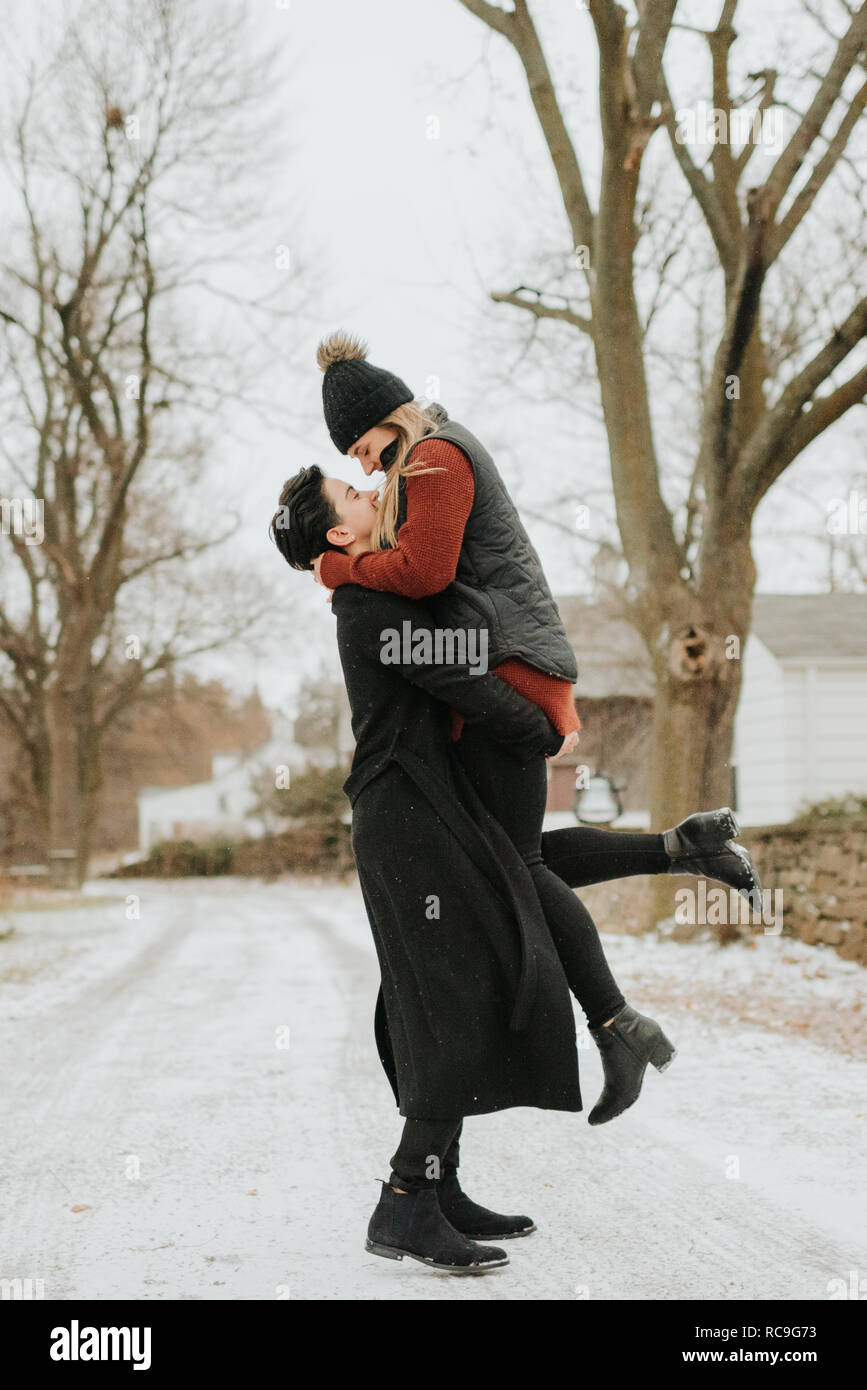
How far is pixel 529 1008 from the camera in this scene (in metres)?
3.01

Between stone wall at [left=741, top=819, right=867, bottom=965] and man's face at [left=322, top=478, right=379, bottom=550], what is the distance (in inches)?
274

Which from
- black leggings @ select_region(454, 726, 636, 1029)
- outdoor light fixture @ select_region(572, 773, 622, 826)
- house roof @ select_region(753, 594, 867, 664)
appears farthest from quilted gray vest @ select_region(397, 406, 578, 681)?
house roof @ select_region(753, 594, 867, 664)

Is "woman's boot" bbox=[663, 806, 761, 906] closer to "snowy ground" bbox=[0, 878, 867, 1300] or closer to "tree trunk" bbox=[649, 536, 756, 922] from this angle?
"snowy ground" bbox=[0, 878, 867, 1300]

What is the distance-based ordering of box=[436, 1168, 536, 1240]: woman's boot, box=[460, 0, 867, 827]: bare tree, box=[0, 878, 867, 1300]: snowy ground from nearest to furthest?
box=[0, 878, 867, 1300]: snowy ground → box=[436, 1168, 536, 1240]: woman's boot → box=[460, 0, 867, 827]: bare tree

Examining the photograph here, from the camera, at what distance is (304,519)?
10.3 ft

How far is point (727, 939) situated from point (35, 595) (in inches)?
815

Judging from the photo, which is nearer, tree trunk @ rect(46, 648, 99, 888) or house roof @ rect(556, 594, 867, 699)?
house roof @ rect(556, 594, 867, 699)

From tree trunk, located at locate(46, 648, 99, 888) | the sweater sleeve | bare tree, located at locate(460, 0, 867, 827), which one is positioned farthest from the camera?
tree trunk, located at locate(46, 648, 99, 888)

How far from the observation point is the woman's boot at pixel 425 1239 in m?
3.00

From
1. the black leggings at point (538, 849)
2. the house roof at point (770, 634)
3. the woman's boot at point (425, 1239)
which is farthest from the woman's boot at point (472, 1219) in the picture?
the house roof at point (770, 634)

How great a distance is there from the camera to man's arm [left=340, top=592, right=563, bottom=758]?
296cm

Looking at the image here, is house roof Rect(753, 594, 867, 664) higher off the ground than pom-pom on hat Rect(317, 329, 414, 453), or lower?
higher
